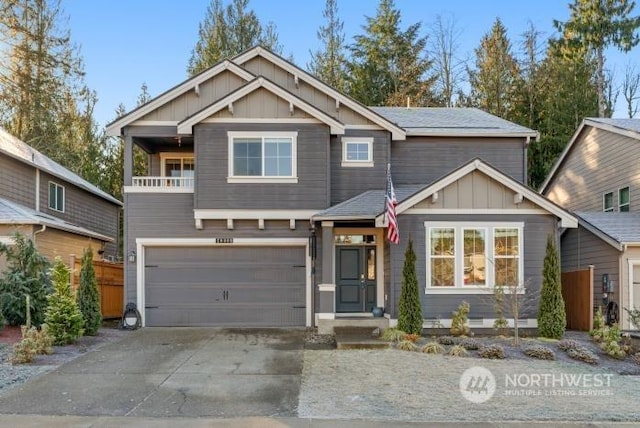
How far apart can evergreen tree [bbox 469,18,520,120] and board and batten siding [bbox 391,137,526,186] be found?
1591cm

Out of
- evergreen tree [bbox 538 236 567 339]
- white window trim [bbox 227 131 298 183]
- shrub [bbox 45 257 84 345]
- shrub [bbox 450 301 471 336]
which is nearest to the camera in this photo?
shrub [bbox 45 257 84 345]

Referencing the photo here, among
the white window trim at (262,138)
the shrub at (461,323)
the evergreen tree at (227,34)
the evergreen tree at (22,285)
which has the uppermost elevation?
the evergreen tree at (227,34)

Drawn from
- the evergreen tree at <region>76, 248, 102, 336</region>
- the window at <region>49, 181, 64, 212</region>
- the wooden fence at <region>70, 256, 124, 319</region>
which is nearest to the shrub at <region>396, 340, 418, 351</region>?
the evergreen tree at <region>76, 248, 102, 336</region>

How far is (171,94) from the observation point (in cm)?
1599

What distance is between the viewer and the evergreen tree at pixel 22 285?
44.9 ft

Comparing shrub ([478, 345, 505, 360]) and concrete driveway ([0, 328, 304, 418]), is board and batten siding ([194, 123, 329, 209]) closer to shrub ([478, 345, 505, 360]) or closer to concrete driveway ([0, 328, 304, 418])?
concrete driveway ([0, 328, 304, 418])

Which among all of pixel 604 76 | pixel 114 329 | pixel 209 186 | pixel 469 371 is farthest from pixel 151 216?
pixel 604 76

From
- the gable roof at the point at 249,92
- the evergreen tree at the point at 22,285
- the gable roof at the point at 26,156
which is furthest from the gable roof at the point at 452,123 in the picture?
the gable roof at the point at 26,156

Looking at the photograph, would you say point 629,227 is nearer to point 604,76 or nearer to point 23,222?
point 23,222

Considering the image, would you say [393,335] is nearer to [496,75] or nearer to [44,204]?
[44,204]

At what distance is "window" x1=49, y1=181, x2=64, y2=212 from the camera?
67.4 feet

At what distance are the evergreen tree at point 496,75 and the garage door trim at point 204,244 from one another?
810 inches

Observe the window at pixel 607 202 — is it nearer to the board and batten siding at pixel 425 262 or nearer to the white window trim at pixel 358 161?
the board and batten siding at pixel 425 262

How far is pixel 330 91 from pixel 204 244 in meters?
5.63
